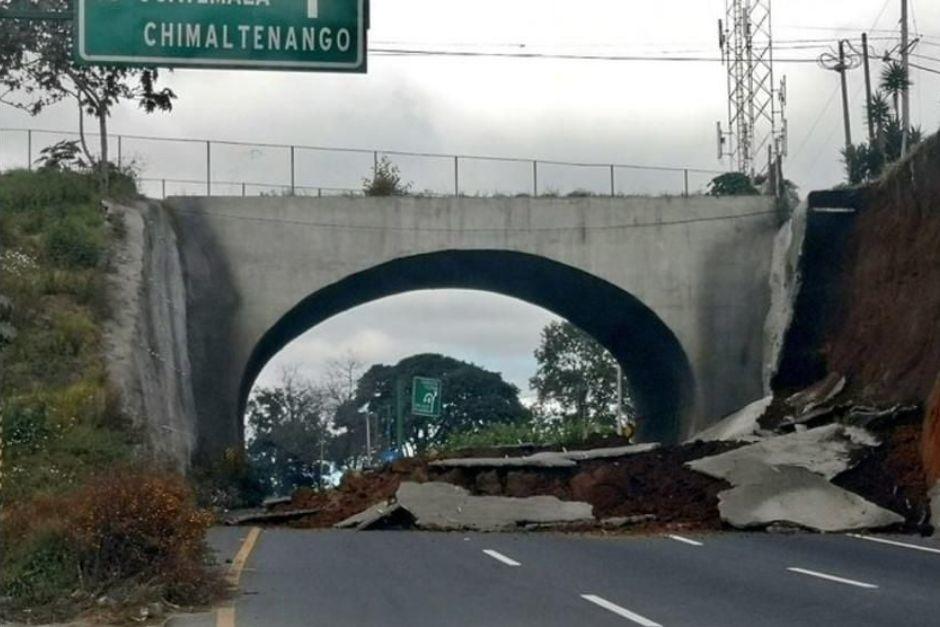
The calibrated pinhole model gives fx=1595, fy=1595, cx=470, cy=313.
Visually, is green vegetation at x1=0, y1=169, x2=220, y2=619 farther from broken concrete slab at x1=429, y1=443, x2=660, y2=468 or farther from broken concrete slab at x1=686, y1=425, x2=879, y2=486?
broken concrete slab at x1=686, y1=425, x2=879, y2=486

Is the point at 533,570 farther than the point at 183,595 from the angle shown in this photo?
Yes

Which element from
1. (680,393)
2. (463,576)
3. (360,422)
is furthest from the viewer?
(360,422)

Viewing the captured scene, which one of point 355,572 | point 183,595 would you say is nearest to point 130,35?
point 183,595

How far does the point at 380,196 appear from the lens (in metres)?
41.0

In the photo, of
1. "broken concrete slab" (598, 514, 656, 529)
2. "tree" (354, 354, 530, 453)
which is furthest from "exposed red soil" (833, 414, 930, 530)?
"tree" (354, 354, 530, 453)

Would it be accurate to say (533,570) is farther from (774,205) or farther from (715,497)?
(774,205)

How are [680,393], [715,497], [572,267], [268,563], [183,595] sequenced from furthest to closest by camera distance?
[680,393] → [572,267] → [715,497] → [268,563] → [183,595]

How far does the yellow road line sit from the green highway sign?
495cm

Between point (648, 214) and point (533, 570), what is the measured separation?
2392cm

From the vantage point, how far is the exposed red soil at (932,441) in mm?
26375

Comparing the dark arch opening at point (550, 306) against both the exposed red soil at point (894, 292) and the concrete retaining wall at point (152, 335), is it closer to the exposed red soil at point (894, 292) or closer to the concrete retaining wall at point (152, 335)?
the concrete retaining wall at point (152, 335)

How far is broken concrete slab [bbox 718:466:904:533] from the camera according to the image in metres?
24.9

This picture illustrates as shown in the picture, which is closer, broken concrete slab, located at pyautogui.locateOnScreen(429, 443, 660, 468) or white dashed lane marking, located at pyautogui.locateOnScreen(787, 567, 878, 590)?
white dashed lane marking, located at pyautogui.locateOnScreen(787, 567, 878, 590)

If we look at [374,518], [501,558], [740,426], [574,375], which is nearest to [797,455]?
[740,426]
